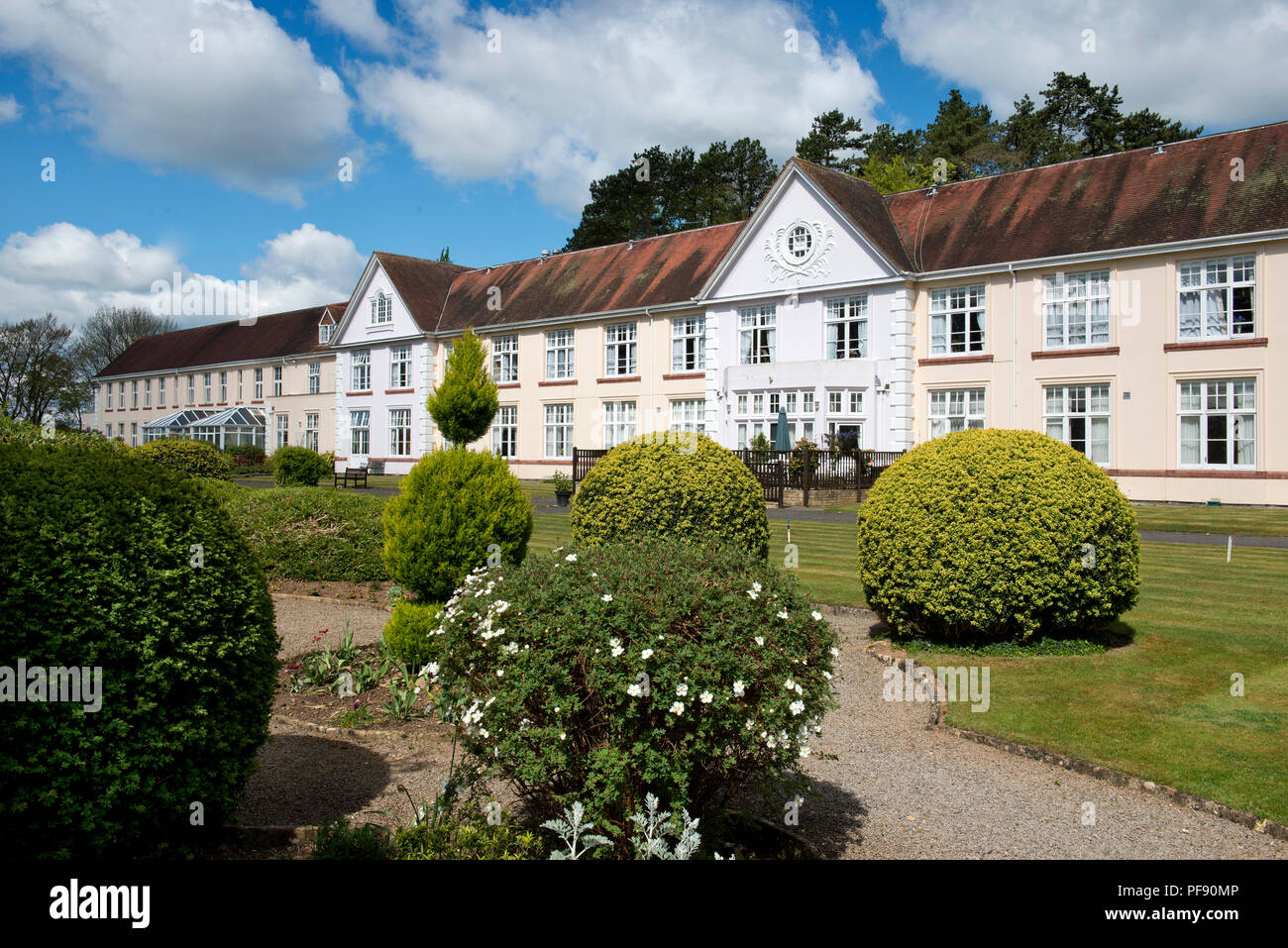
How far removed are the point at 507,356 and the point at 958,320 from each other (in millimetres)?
22729

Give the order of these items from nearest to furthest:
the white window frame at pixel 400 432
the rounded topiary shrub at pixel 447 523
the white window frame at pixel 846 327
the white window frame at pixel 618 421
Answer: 1. the rounded topiary shrub at pixel 447 523
2. the white window frame at pixel 846 327
3. the white window frame at pixel 618 421
4. the white window frame at pixel 400 432

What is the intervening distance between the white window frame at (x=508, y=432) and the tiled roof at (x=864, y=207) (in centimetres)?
1891

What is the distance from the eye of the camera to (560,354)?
42.9m

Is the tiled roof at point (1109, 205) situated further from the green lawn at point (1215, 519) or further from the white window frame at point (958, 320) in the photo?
the green lawn at point (1215, 519)

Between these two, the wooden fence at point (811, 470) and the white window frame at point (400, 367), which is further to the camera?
the white window frame at point (400, 367)

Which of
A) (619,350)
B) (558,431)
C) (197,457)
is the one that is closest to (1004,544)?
(197,457)

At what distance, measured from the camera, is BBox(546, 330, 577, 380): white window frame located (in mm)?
42312

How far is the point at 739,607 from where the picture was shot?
13.9 feet

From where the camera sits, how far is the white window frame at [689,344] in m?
37.9

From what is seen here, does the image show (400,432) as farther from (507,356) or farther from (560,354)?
(560,354)

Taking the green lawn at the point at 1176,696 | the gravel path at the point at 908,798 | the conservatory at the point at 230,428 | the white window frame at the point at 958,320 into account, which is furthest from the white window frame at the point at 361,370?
the gravel path at the point at 908,798

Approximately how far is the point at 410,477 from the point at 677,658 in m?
5.41

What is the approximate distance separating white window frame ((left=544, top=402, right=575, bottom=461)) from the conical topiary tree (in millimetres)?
31773

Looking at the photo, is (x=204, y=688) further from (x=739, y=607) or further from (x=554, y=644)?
(x=739, y=607)
